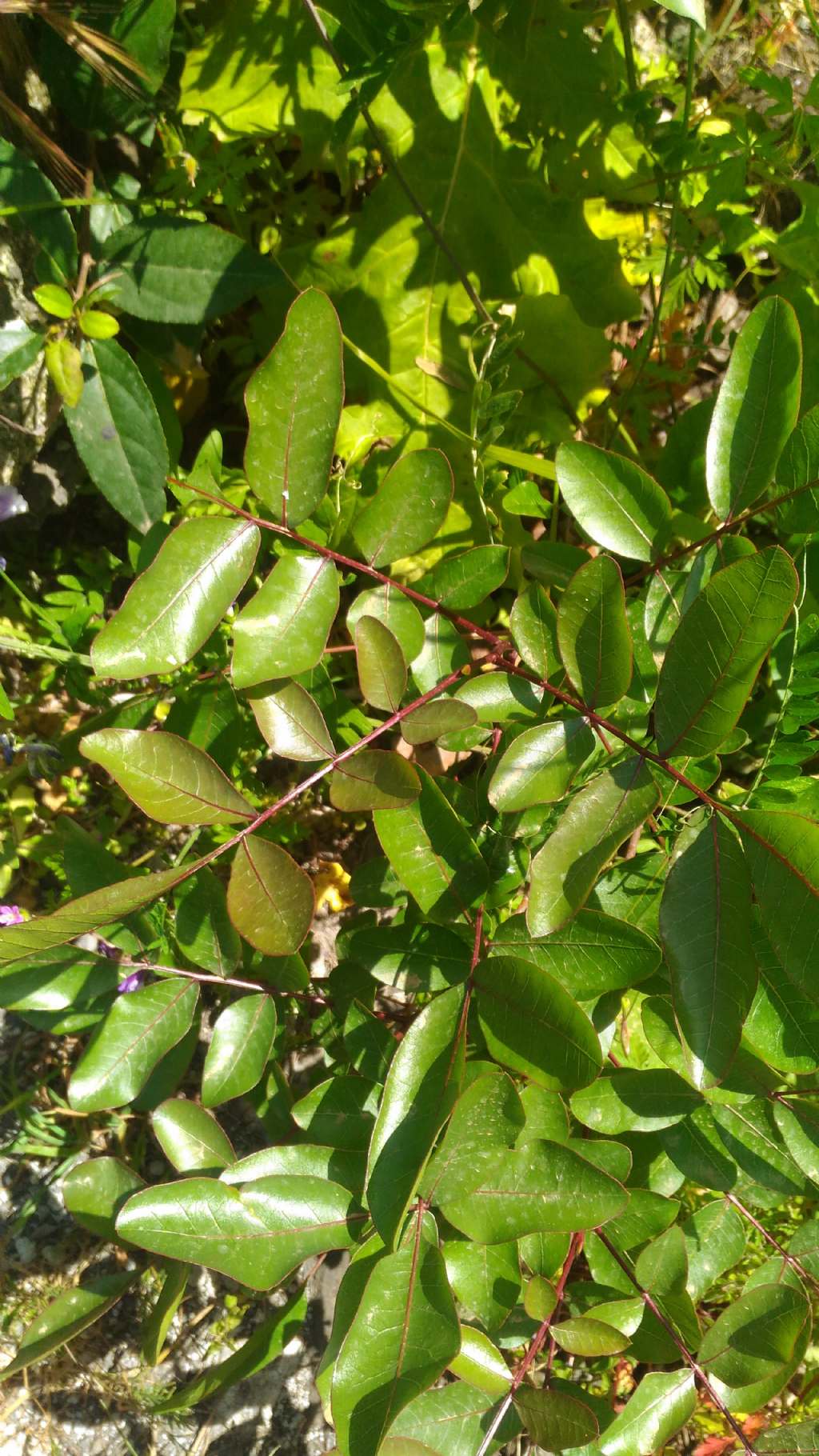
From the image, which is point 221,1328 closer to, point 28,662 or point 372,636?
point 28,662

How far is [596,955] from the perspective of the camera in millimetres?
982

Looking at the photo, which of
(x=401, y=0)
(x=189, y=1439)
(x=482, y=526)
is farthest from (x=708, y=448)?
(x=189, y=1439)

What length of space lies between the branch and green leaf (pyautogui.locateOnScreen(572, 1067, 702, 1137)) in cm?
18

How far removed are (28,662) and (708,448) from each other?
1307mm

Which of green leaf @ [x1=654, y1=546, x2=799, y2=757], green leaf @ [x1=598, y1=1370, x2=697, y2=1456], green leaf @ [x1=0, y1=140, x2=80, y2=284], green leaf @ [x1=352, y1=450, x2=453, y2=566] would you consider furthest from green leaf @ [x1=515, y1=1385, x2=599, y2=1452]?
green leaf @ [x1=0, y1=140, x2=80, y2=284]

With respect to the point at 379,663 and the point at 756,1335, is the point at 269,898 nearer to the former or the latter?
the point at 379,663

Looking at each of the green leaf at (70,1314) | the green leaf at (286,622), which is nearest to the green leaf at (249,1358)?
the green leaf at (70,1314)

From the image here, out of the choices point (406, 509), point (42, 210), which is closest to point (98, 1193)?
point (406, 509)

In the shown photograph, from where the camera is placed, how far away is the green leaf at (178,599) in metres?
0.88

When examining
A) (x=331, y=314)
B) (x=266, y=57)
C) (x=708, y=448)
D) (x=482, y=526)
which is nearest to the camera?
(x=331, y=314)

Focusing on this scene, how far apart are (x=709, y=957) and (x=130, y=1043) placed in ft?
2.15

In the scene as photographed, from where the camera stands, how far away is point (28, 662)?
1.83m

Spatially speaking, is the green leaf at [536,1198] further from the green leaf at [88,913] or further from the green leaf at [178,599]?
the green leaf at [178,599]

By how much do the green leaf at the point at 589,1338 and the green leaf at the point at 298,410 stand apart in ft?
2.91
